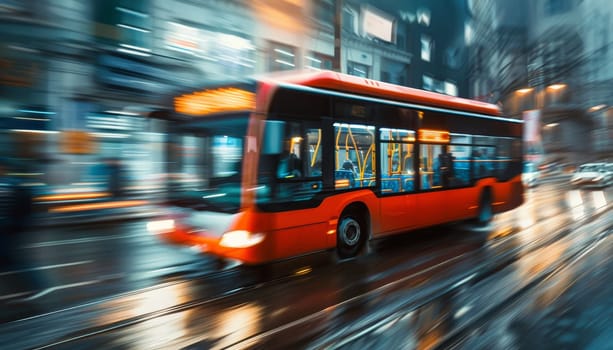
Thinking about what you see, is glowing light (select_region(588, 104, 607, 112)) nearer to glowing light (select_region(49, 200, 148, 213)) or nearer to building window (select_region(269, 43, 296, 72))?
building window (select_region(269, 43, 296, 72))

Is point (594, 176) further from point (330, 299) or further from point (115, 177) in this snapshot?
point (330, 299)

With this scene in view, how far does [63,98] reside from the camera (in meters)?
14.1

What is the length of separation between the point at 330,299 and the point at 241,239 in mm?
1355

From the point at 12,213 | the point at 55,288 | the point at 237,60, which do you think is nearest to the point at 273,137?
the point at 55,288

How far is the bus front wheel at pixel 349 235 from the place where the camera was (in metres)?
7.07

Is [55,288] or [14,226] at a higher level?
[14,226]

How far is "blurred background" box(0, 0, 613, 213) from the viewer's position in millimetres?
12164

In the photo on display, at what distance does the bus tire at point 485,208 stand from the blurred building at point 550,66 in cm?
1772

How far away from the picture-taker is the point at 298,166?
6191 millimetres

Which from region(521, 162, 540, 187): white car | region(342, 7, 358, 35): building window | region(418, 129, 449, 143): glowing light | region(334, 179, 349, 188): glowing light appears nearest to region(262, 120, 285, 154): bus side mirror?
region(334, 179, 349, 188): glowing light

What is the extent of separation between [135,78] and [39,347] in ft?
42.9

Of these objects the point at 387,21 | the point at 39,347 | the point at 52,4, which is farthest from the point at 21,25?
the point at 387,21

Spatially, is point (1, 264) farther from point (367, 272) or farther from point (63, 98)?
point (63, 98)

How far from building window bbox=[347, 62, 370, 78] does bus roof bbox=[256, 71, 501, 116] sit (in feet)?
49.3
